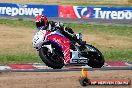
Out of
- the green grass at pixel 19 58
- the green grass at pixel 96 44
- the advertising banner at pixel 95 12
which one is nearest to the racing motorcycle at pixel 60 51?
the green grass at pixel 19 58

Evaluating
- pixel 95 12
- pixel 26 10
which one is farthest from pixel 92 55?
pixel 26 10

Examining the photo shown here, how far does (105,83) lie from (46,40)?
3.00m

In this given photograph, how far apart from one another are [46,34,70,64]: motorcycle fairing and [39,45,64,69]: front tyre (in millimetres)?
187

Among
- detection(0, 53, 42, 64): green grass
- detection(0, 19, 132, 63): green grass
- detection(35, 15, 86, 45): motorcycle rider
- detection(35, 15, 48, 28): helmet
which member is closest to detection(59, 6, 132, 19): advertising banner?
detection(0, 19, 132, 63): green grass

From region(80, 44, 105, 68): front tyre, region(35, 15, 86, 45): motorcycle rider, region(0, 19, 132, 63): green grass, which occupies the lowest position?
region(0, 19, 132, 63): green grass

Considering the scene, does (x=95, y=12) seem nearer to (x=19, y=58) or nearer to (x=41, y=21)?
(x=19, y=58)

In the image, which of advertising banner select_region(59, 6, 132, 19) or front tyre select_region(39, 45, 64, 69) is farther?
advertising banner select_region(59, 6, 132, 19)

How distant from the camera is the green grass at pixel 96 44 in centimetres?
1967

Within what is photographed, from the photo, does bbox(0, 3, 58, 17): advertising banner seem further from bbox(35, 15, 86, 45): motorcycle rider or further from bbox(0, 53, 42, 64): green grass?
bbox(35, 15, 86, 45): motorcycle rider

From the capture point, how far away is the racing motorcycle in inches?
552

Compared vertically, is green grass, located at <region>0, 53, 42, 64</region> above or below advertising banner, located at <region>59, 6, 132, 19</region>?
below

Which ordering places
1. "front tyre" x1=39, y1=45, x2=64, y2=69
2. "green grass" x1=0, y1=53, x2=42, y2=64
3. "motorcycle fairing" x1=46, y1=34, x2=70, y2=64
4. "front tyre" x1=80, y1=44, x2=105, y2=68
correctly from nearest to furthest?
"front tyre" x1=39, y1=45, x2=64, y2=69
"motorcycle fairing" x1=46, y1=34, x2=70, y2=64
"front tyre" x1=80, y1=44, x2=105, y2=68
"green grass" x1=0, y1=53, x2=42, y2=64

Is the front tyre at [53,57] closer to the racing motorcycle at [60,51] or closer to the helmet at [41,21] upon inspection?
the racing motorcycle at [60,51]

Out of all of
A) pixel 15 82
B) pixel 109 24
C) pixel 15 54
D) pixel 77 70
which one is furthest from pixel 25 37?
pixel 15 82
